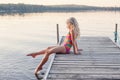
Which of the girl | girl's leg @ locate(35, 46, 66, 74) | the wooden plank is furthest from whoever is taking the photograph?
the girl

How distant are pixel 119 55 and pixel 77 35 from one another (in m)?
2.01

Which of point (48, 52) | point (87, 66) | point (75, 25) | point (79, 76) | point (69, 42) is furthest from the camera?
point (69, 42)

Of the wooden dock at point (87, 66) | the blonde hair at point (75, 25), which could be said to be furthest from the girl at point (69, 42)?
the wooden dock at point (87, 66)

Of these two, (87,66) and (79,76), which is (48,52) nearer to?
(87,66)

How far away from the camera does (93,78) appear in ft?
28.5

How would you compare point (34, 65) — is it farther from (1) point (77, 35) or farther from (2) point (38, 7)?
(2) point (38, 7)

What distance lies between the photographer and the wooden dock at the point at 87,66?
8828 mm

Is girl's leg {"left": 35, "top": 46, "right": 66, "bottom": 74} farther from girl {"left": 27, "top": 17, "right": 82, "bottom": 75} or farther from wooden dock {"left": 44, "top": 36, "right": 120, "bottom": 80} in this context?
wooden dock {"left": 44, "top": 36, "right": 120, "bottom": 80}

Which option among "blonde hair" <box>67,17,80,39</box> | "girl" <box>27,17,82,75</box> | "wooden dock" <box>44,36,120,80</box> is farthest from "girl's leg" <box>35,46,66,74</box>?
"blonde hair" <box>67,17,80,39</box>

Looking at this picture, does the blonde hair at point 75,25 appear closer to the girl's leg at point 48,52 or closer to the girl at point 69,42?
the girl at point 69,42

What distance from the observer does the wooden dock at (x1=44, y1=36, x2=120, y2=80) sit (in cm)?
883

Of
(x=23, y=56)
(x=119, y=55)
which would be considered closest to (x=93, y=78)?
(x=119, y=55)

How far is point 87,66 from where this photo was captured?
10.1 m

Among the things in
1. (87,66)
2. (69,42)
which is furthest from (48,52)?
(87,66)
